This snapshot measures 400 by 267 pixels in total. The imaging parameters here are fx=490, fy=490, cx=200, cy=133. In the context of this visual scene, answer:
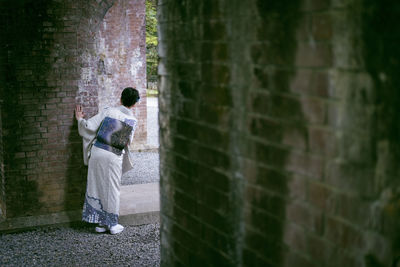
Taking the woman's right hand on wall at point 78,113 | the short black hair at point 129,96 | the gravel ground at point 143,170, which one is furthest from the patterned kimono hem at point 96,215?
the gravel ground at point 143,170

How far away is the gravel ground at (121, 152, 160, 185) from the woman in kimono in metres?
3.10

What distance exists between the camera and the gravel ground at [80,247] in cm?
573

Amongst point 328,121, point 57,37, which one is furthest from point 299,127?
point 57,37

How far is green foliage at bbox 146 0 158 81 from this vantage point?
22.2 meters

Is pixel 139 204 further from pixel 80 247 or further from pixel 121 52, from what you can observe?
pixel 121 52

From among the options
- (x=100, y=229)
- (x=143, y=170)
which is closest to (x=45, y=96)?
(x=100, y=229)

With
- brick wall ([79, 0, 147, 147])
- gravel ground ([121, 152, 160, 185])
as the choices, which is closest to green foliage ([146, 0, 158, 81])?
brick wall ([79, 0, 147, 147])

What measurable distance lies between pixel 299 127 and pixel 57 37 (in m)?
5.26

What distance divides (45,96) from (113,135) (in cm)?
106

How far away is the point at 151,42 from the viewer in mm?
22781

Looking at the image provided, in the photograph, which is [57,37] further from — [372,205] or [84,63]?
[372,205]

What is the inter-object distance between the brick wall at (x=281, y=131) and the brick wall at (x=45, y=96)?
3.91 m

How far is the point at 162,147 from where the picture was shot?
9.85ft

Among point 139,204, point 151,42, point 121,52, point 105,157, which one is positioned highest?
point 151,42
